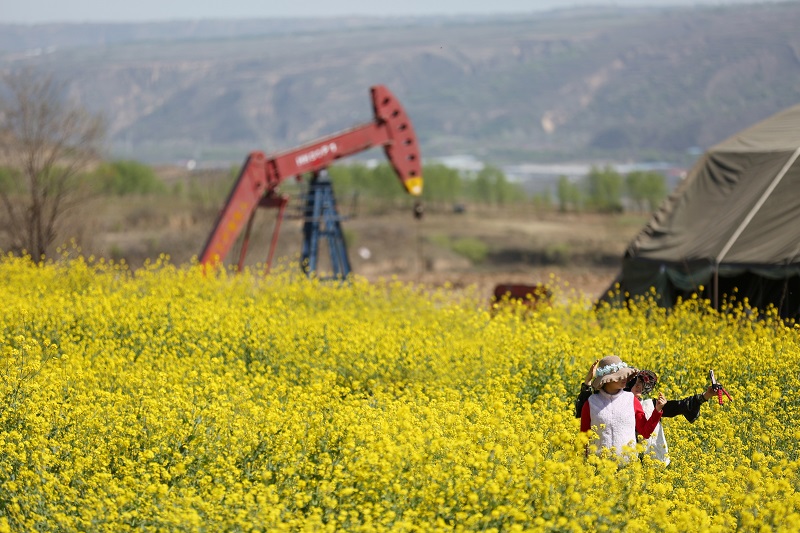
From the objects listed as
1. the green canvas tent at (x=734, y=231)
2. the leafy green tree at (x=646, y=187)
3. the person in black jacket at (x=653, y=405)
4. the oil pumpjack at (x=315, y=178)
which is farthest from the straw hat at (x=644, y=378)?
the leafy green tree at (x=646, y=187)

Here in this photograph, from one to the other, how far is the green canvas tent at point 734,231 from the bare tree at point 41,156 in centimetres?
1349

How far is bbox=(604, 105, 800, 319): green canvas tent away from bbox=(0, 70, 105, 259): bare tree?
13.5 m

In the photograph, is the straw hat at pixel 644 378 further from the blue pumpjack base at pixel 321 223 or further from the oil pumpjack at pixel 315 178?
the blue pumpjack base at pixel 321 223

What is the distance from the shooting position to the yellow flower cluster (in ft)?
23.3

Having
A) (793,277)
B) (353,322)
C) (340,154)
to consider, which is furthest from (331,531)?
(340,154)

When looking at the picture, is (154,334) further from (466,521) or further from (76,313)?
(466,521)

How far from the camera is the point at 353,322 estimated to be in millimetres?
14234

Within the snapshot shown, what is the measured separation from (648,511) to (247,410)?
345cm

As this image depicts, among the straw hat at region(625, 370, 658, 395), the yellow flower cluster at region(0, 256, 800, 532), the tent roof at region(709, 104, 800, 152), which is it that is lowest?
the yellow flower cluster at region(0, 256, 800, 532)

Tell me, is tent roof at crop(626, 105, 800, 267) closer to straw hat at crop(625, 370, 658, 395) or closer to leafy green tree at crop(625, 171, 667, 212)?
straw hat at crop(625, 370, 658, 395)

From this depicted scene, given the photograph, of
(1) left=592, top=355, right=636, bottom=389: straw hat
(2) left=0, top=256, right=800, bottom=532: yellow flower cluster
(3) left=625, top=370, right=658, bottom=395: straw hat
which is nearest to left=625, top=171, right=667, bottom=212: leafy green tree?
(2) left=0, top=256, right=800, bottom=532: yellow flower cluster

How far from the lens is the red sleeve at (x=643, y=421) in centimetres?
804

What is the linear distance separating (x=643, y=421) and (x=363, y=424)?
1995 mm

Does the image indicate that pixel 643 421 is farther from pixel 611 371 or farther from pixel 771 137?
pixel 771 137
